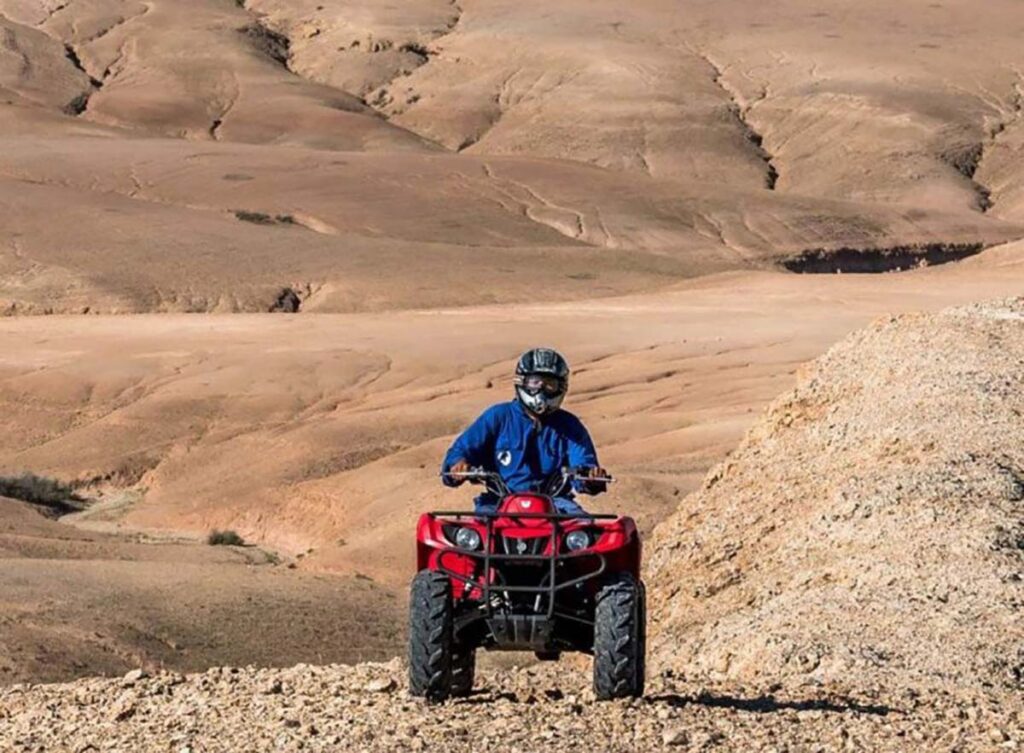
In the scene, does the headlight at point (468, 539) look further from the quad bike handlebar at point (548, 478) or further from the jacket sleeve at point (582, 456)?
the jacket sleeve at point (582, 456)

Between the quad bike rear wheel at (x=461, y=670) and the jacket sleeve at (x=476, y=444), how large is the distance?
2.63 feet

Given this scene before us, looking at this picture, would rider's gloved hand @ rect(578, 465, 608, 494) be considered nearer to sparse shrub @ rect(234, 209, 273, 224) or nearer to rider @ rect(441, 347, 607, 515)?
rider @ rect(441, 347, 607, 515)

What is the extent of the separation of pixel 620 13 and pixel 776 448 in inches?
4699

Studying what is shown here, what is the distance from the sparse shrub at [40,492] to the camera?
30.0 m

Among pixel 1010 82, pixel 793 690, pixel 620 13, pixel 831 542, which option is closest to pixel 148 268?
pixel 831 542

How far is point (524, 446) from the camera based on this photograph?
28.9ft

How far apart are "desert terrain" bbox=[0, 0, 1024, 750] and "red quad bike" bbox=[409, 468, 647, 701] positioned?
0.25m

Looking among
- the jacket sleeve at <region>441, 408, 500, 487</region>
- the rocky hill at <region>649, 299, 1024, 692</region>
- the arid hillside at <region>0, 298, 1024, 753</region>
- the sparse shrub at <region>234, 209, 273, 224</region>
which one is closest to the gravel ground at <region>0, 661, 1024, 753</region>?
the arid hillside at <region>0, 298, 1024, 753</region>

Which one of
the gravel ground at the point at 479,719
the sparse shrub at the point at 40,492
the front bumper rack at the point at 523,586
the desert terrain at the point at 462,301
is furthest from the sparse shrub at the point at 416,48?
the front bumper rack at the point at 523,586

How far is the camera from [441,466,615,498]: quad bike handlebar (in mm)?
8609

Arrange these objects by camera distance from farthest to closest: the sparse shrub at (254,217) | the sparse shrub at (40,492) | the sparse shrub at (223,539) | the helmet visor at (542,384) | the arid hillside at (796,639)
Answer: the sparse shrub at (254,217) → the sparse shrub at (40,492) → the sparse shrub at (223,539) → the helmet visor at (542,384) → the arid hillside at (796,639)

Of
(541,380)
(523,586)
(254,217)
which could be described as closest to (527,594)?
(523,586)

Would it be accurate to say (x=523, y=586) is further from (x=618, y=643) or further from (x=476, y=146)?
(x=476, y=146)

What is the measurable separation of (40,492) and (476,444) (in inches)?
897
